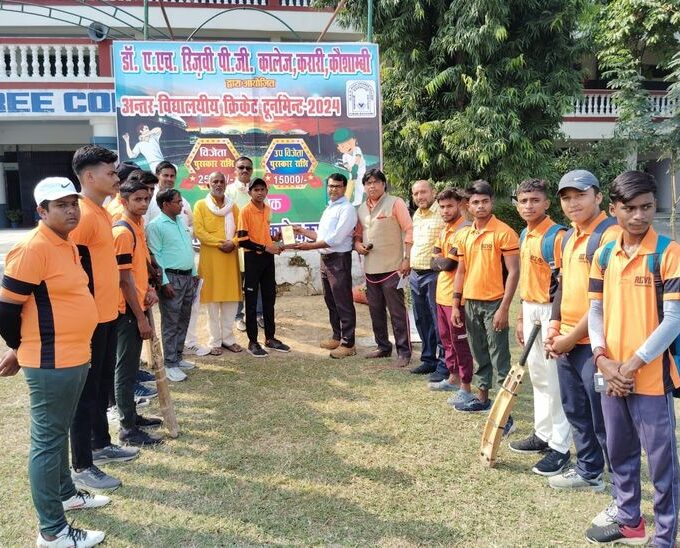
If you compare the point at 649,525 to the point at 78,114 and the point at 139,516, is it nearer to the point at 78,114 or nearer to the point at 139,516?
the point at 139,516

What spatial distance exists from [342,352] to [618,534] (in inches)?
133

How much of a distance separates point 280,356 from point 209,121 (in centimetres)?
365

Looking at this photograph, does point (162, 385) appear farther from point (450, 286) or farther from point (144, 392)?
point (450, 286)

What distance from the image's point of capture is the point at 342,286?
561 centimetres

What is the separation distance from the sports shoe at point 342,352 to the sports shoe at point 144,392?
1.75 m

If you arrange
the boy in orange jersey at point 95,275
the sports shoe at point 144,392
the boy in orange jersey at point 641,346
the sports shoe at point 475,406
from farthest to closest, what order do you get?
the sports shoe at point 144,392 < the sports shoe at point 475,406 < the boy in orange jersey at point 95,275 < the boy in orange jersey at point 641,346

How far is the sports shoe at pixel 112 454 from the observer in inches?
134

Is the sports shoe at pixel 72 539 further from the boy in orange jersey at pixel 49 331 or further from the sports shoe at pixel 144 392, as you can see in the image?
the sports shoe at pixel 144 392

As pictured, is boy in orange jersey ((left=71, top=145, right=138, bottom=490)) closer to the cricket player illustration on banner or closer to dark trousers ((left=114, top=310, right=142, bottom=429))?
dark trousers ((left=114, top=310, right=142, bottom=429))

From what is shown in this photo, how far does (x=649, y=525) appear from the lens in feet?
8.79

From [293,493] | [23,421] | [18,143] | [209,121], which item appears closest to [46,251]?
[293,493]

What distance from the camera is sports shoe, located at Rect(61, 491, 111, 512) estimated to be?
9.41 ft

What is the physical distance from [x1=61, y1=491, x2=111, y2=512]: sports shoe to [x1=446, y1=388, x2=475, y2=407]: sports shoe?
96.0 inches

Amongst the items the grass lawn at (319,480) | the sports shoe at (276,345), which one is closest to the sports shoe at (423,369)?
the grass lawn at (319,480)
